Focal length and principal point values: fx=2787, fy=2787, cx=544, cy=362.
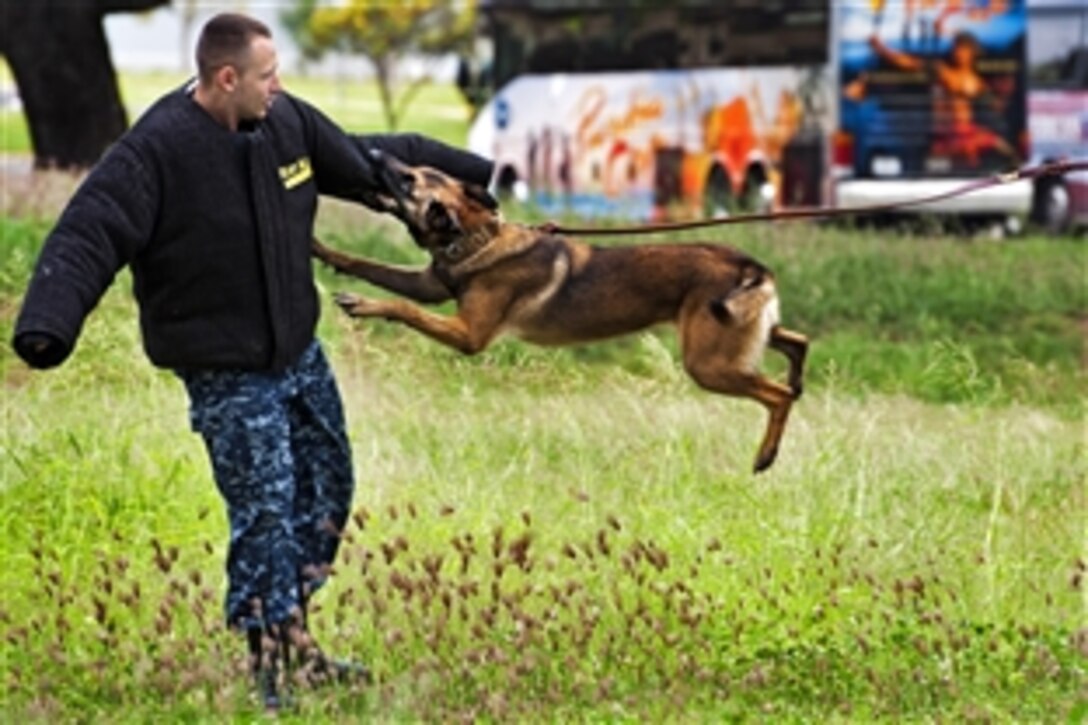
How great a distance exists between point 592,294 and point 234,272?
5.73 feet

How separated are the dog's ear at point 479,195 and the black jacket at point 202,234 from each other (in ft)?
3.08

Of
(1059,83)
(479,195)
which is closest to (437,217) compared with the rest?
(479,195)

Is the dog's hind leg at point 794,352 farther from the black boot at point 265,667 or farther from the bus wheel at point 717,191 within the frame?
the bus wheel at point 717,191

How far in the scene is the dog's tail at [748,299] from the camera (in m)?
8.42

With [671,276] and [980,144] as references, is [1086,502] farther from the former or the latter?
[980,144]

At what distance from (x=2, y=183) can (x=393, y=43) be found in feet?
140

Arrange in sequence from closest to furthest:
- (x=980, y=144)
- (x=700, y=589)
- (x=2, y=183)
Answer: (x=700, y=589), (x=2, y=183), (x=980, y=144)

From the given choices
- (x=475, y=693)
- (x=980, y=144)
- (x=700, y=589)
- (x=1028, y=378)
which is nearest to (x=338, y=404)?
(x=475, y=693)

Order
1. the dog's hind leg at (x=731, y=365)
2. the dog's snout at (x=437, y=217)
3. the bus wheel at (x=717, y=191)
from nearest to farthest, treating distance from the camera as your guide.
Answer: the dog's snout at (x=437, y=217)
the dog's hind leg at (x=731, y=365)
the bus wheel at (x=717, y=191)

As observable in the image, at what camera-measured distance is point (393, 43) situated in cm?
6131

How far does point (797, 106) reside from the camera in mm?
28281

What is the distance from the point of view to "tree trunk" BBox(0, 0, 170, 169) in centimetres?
2402

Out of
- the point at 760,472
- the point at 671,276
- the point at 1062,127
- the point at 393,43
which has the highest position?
the point at 671,276

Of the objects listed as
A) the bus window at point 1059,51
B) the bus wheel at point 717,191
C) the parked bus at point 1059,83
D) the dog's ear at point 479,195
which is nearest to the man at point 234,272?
the dog's ear at point 479,195
